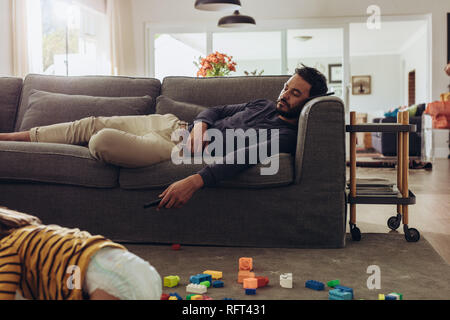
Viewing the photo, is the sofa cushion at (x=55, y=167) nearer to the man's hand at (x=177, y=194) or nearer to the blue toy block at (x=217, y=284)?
the man's hand at (x=177, y=194)

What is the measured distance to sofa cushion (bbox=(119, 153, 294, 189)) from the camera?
2.15 meters

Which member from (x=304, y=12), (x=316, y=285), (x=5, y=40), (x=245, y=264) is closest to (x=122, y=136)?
(x=245, y=264)

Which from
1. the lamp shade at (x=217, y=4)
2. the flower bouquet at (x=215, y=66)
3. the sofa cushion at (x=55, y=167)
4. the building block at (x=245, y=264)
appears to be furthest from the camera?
the lamp shade at (x=217, y=4)

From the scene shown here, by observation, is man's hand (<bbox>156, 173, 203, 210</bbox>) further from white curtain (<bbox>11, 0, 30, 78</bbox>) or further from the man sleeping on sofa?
white curtain (<bbox>11, 0, 30, 78</bbox>)

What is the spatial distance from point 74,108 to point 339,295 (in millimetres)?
1911

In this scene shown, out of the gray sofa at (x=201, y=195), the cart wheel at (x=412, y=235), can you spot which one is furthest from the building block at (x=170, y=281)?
the cart wheel at (x=412, y=235)

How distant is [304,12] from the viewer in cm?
754

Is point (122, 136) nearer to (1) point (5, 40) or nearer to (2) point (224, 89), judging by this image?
(2) point (224, 89)

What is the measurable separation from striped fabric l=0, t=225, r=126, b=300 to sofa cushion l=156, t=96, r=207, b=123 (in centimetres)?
179

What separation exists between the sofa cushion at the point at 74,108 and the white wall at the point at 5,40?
249 cm

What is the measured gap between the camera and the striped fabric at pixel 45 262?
0.94m

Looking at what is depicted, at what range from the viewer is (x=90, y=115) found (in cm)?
279

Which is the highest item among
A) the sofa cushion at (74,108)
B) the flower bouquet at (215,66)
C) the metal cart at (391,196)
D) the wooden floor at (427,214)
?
the flower bouquet at (215,66)

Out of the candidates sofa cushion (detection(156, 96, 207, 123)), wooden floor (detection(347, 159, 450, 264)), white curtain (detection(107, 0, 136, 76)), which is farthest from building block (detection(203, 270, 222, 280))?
white curtain (detection(107, 0, 136, 76))
